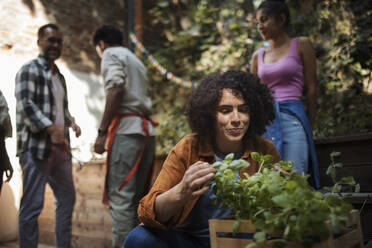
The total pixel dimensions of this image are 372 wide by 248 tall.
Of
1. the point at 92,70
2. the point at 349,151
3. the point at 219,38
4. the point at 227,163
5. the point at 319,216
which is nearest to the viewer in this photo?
the point at 319,216

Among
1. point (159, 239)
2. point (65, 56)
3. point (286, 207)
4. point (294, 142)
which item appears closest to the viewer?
point (286, 207)

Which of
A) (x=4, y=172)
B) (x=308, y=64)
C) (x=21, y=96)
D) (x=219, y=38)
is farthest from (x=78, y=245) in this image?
(x=219, y=38)

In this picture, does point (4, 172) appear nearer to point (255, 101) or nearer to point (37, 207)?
point (37, 207)

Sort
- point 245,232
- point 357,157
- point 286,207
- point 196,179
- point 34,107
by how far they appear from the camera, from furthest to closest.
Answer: point 357,157 → point 34,107 → point 196,179 → point 245,232 → point 286,207

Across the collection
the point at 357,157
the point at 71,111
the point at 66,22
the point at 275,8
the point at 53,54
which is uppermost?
the point at 275,8

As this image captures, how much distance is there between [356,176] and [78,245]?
5.68 ft

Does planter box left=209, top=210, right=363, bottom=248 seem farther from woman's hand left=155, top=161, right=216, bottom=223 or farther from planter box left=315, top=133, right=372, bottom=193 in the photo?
planter box left=315, top=133, right=372, bottom=193

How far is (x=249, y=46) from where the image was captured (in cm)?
441

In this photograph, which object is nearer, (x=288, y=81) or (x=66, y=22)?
(x=66, y=22)

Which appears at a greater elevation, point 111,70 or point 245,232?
point 111,70

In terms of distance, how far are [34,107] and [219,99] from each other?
2.31 ft

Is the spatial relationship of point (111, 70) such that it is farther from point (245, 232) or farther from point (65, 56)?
point (245, 232)

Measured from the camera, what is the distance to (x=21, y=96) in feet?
4.24

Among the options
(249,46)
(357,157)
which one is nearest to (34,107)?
(357,157)
